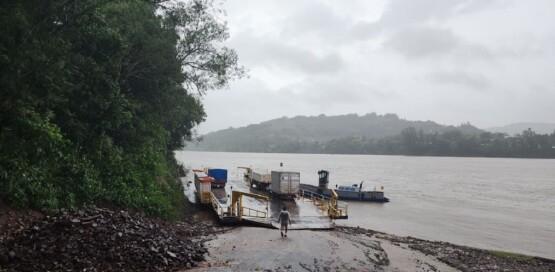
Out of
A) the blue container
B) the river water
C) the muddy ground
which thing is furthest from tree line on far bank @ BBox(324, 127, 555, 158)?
the muddy ground

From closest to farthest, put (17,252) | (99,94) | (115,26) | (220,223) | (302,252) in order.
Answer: (17,252), (302,252), (99,94), (115,26), (220,223)

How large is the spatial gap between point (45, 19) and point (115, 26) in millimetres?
6310

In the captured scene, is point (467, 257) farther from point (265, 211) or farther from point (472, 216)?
point (472, 216)

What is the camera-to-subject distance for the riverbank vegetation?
15.0m

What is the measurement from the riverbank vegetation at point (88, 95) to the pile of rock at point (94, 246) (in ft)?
5.87

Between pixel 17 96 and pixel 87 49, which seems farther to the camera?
pixel 87 49

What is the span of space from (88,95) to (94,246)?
9.89 metres

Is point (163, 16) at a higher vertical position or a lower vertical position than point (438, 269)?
higher

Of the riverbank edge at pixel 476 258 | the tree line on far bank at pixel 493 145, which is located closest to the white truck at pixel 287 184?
the riverbank edge at pixel 476 258

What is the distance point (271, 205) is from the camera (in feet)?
107

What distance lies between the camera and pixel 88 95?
20266mm

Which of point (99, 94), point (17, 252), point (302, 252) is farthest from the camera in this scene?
point (99, 94)

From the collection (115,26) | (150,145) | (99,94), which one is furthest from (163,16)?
(99,94)

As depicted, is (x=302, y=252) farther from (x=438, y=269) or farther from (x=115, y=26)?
(x=115, y=26)
